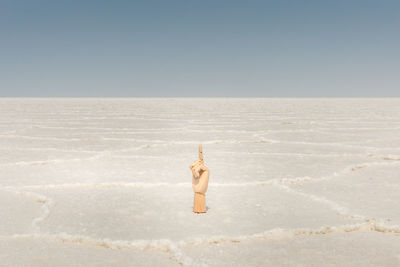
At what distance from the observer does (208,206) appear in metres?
1.84

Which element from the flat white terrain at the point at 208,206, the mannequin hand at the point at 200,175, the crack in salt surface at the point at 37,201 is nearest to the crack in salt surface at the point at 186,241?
the flat white terrain at the point at 208,206

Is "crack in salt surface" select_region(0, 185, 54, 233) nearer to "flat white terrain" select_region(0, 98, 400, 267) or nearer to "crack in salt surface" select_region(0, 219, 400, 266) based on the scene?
"flat white terrain" select_region(0, 98, 400, 267)

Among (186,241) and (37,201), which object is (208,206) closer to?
(186,241)

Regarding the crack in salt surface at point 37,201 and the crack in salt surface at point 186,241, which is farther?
the crack in salt surface at point 37,201

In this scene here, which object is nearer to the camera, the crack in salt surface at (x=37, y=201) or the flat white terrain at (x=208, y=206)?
the flat white terrain at (x=208, y=206)

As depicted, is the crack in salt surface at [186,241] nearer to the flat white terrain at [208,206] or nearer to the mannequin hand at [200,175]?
the flat white terrain at [208,206]

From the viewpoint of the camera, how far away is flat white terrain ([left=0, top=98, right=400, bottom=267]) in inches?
53.7

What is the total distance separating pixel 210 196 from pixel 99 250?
A: 74 cm

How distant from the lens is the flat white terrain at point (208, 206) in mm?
1365

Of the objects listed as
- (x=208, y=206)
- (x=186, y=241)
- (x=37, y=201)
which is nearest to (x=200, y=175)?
(x=208, y=206)

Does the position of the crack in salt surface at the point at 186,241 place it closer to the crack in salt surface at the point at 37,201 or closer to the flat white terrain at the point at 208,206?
the flat white terrain at the point at 208,206

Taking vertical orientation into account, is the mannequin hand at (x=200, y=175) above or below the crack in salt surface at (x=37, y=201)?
above

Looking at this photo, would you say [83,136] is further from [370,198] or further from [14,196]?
[370,198]

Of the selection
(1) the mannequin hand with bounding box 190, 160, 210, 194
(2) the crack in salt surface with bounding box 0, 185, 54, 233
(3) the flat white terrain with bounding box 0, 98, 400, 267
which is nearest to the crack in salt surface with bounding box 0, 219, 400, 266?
(3) the flat white terrain with bounding box 0, 98, 400, 267
